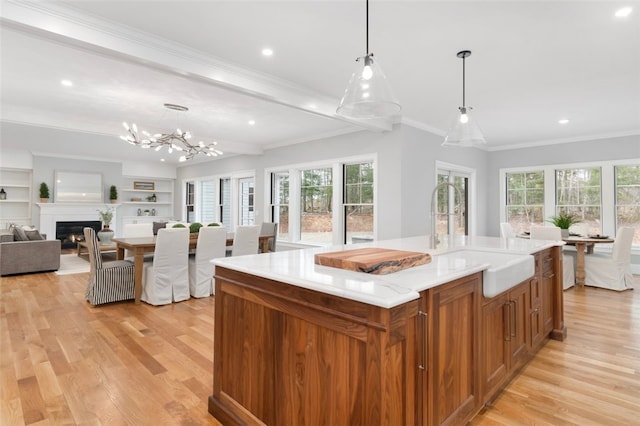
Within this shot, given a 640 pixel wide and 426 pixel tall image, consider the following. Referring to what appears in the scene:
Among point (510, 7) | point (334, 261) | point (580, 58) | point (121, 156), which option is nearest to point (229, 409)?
point (334, 261)

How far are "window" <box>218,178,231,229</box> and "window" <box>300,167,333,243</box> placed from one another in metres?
2.96

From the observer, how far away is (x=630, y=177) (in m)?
6.14

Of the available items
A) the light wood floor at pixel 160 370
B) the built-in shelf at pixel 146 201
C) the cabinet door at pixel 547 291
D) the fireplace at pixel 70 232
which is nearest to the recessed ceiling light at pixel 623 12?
the cabinet door at pixel 547 291

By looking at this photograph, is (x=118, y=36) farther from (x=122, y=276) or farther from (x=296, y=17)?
(x=122, y=276)

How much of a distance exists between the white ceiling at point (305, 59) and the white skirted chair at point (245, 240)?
5.95 ft

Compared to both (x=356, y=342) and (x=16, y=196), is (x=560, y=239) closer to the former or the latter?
(x=356, y=342)

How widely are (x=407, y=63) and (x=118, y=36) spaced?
8.71 feet

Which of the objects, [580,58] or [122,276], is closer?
[580,58]

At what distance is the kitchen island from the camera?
1.26 meters

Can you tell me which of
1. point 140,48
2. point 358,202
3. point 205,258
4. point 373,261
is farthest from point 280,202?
point 373,261

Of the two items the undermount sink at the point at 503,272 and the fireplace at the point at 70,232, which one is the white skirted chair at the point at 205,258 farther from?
the fireplace at the point at 70,232

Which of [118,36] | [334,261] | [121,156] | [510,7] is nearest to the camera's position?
[334,261]

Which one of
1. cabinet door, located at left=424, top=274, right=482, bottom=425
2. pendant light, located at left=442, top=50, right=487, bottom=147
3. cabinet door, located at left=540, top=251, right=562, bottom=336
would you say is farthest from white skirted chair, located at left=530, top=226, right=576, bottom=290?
cabinet door, located at left=424, top=274, right=482, bottom=425

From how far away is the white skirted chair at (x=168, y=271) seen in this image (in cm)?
419
